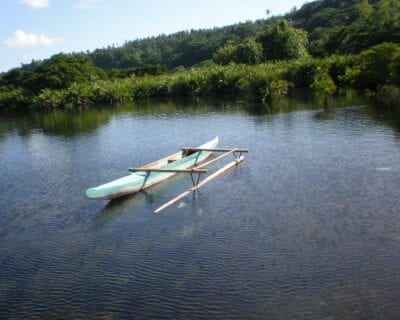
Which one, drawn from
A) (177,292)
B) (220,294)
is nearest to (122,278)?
(177,292)

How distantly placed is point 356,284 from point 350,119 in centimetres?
2814

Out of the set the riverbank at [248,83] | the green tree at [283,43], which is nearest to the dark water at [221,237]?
the riverbank at [248,83]

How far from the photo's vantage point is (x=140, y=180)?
24.0m

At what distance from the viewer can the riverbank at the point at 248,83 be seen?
53750mm

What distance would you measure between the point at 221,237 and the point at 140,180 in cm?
748

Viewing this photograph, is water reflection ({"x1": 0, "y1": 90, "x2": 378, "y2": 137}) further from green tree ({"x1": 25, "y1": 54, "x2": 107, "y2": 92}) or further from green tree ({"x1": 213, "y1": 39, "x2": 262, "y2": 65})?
green tree ({"x1": 213, "y1": 39, "x2": 262, "y2": 65})

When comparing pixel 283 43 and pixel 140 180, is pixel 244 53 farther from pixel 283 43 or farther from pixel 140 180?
pixel 140 180

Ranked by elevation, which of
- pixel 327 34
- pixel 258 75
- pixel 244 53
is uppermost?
pixel 327 34

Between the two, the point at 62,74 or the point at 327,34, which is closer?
the point at 62,74

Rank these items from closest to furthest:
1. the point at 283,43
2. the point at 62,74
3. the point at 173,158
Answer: the point at 173,158 < the point at 62,74 < the point at 283,43

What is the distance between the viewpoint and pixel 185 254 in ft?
54.6

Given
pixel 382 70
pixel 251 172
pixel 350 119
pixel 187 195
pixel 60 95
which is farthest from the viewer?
pixel 60 95

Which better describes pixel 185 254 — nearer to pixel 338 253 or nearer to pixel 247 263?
pixel 247 263

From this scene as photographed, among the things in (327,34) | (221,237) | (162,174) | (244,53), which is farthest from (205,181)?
(327,34)
